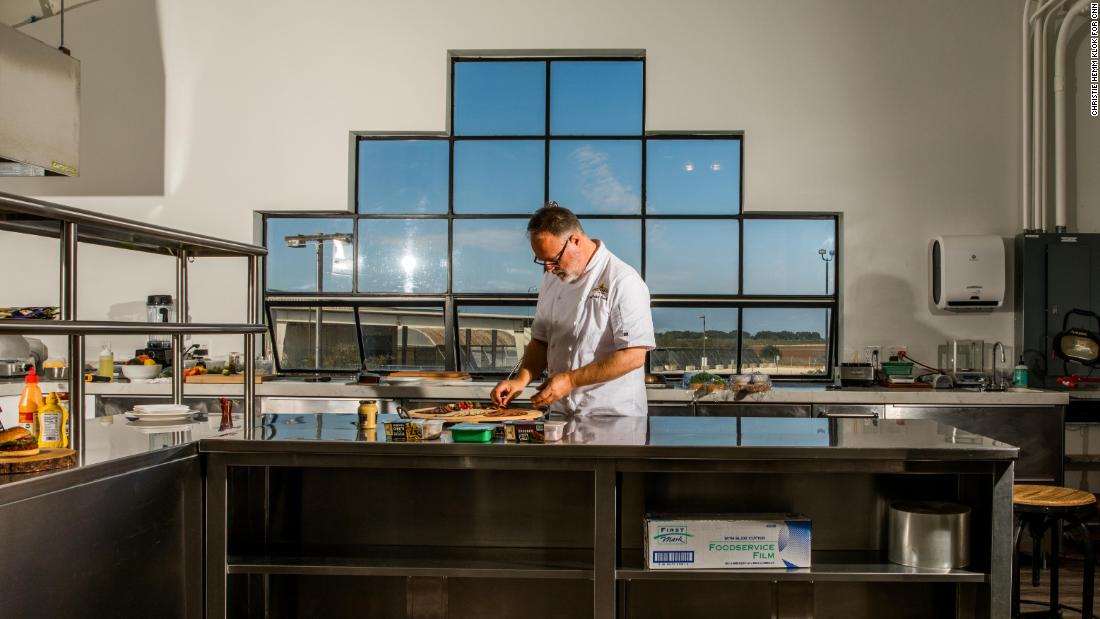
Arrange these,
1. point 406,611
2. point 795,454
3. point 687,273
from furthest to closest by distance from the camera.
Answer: point 687,273 < point 406,611 < point 795,454

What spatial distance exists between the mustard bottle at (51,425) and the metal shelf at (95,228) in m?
0.45

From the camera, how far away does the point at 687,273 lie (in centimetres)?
546

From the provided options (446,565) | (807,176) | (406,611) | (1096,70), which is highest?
(1096,70)

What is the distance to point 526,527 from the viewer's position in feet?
8.54

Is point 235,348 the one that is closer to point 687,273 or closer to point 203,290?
point 203,290

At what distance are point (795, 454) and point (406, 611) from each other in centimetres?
135

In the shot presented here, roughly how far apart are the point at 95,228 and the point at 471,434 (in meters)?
1.12

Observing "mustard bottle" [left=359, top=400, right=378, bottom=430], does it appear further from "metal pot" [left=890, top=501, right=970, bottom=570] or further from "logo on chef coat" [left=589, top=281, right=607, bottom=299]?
"metal pot" [left=890, top=501, right=970, bottom=570]

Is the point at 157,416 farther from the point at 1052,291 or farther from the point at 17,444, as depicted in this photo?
the point at 1052,291

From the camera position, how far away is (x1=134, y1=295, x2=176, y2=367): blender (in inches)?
207

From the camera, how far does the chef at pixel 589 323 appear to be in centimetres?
307

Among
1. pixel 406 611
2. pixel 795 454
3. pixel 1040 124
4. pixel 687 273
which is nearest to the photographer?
pixel 795 454

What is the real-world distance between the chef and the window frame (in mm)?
2140

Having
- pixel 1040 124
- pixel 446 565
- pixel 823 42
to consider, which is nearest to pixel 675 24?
pixel 823 42
